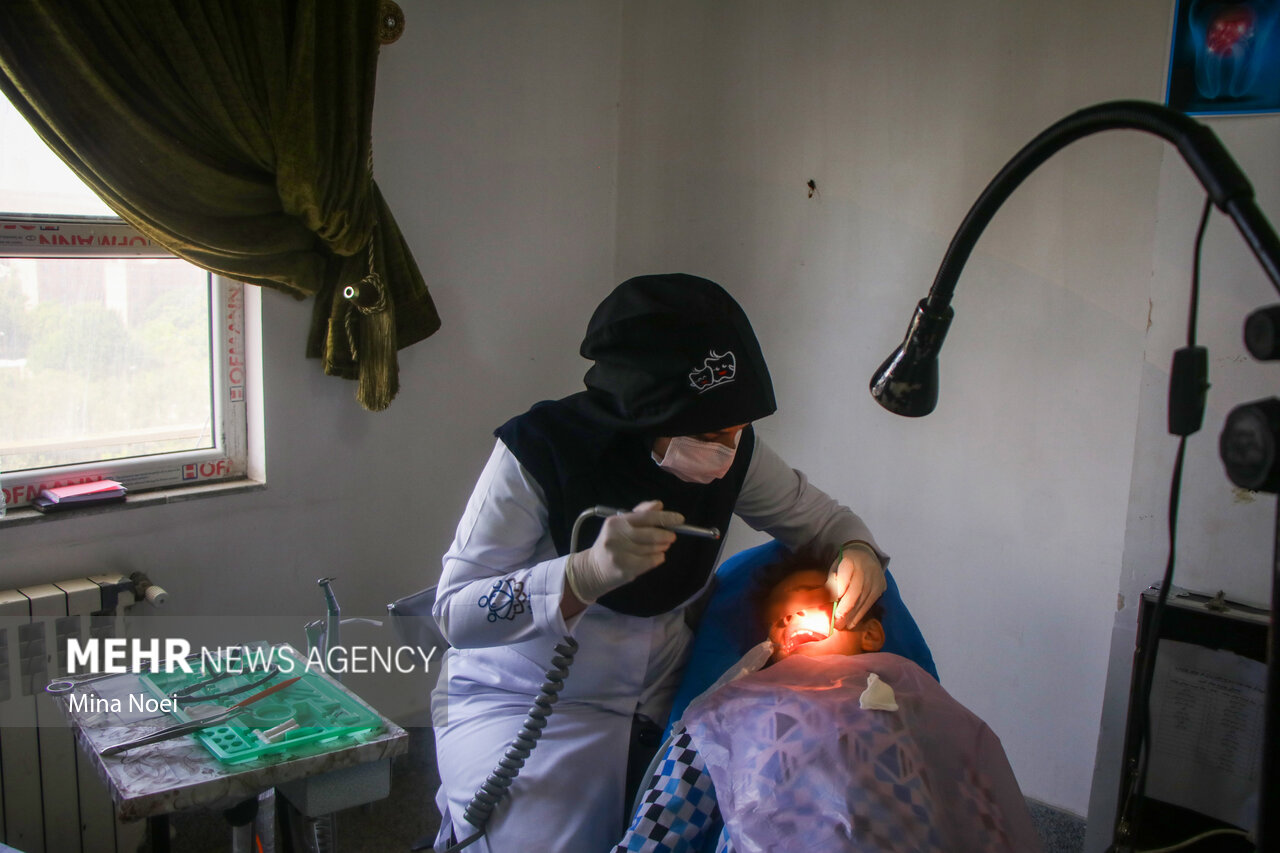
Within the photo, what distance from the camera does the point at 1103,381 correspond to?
212 cm

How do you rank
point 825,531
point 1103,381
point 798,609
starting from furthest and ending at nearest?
point 1103,381
point 825,531
point 798,609

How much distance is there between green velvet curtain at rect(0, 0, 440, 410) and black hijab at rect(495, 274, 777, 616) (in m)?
0.85

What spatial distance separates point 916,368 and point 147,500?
Answer: 5.81 ft

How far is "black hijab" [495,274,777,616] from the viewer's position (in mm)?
1484

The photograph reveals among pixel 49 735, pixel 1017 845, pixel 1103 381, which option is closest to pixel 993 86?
pixel 1103 381

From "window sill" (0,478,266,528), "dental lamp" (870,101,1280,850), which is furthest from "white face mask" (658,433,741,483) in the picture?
"window sill" (0,478,266,528)

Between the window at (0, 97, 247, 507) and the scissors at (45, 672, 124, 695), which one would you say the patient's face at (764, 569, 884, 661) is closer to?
the scissors at (45, 672, 124, 695)

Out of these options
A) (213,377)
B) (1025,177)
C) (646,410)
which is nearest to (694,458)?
(646,410)

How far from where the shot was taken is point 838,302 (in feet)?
8.32

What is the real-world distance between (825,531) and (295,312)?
4.52ft

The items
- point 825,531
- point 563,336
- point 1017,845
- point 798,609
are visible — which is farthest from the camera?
point 563,336

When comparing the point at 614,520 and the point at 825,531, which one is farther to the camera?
the point at 825,531

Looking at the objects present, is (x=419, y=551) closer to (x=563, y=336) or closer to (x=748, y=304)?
(x=563, y=336)

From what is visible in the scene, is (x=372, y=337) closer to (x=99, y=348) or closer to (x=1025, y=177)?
(x=99, y=348)
